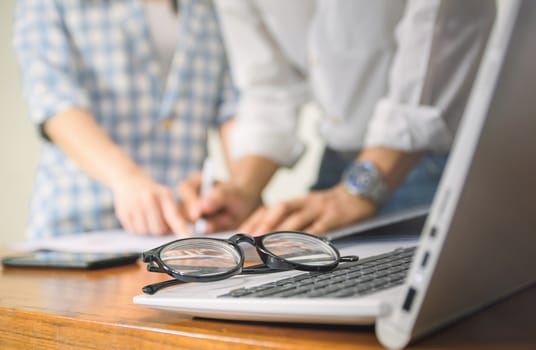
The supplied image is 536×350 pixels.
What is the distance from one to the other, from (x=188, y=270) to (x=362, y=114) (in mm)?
694

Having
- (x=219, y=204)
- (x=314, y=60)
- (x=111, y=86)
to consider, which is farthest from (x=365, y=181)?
(x=111, y=86)

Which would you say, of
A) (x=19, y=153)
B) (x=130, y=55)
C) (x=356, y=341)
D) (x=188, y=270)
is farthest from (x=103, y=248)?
(x=19, y=153)

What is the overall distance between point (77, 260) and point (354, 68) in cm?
61

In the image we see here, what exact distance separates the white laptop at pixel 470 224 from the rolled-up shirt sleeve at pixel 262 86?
74cm

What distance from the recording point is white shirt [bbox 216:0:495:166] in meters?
0.75

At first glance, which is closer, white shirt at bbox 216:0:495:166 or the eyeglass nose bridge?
the eyeglass nose bridge

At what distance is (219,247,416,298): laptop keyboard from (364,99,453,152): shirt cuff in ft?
1.38

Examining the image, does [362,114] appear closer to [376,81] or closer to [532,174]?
[376,81]

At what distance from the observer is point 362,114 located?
0.96 m

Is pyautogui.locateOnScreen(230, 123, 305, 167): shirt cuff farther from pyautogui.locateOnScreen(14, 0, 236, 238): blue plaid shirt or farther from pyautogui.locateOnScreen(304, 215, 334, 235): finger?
pyautogui.locateOnScreen(304, 215, 334, 235): finger

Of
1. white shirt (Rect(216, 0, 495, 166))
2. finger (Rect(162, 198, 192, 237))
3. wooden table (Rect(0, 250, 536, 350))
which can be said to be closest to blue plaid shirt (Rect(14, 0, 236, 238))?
white shirt (Rect(216, 0, 495, 166))

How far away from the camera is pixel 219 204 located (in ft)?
2.54

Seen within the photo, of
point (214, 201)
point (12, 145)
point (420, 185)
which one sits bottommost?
point (12, 145)

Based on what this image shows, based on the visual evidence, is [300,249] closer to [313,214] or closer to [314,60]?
[313,214]
